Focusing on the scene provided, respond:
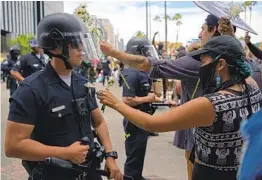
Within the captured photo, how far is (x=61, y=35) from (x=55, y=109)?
1.52 feet

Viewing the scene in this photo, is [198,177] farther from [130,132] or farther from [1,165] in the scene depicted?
[1,165]

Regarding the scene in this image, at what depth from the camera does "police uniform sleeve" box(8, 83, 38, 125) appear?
235 cm

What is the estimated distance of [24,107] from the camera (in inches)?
92.7

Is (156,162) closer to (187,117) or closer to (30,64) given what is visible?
(30,64)

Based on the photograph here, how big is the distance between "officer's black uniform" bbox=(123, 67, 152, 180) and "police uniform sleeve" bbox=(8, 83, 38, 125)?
2727 millimetres

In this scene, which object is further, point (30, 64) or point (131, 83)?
point (30, 64)

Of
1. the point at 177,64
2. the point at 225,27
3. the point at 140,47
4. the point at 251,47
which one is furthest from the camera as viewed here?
the point at 140,47

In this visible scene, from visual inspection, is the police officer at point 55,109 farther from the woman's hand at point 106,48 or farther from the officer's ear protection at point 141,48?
the officer's ear protection at point 141,48

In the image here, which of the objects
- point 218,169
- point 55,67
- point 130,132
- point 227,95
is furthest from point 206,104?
point 130,132

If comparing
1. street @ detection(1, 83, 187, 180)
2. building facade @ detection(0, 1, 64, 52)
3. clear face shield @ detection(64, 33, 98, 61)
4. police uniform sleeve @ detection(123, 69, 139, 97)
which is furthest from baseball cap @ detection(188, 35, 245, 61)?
building facade @ detection(0, 1, 64, 52)

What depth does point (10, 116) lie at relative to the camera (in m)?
2.37

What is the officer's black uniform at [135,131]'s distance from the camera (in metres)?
5.10

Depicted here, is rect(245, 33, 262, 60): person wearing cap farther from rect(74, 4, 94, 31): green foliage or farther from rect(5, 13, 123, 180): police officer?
rect(5, 13, 123, 180): police officer

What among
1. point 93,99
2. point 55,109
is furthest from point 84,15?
point 55,109
